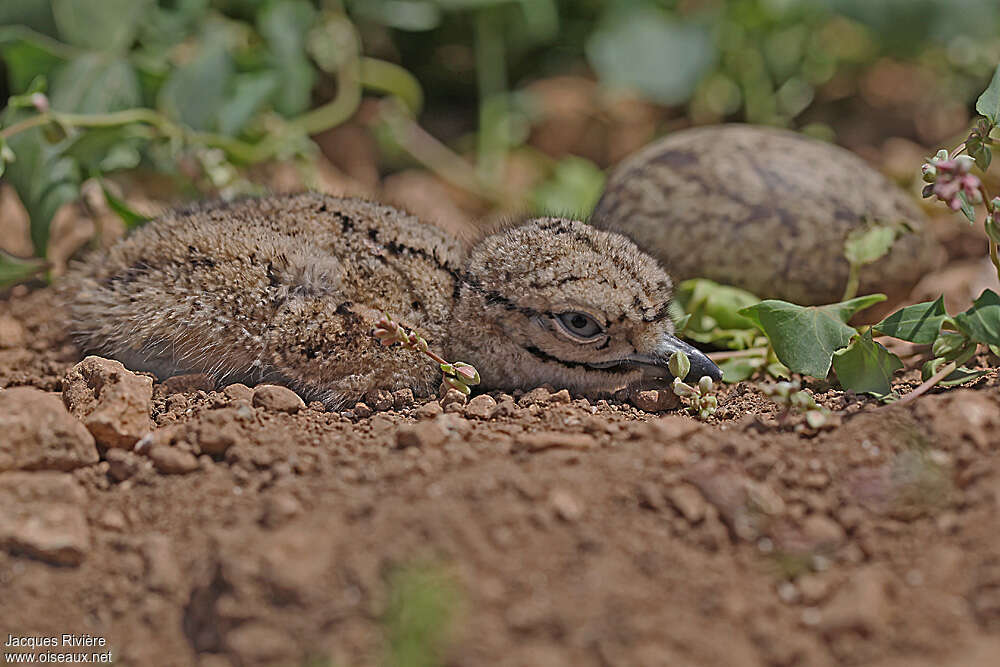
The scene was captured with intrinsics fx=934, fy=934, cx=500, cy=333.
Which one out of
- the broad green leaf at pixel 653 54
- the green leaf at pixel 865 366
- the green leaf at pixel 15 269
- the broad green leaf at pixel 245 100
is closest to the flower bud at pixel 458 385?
the green leaf at pixel 865 366

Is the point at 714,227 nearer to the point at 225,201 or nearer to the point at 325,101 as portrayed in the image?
the point at 225,201

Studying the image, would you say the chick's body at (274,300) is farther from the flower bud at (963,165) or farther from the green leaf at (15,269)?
the flower bud at (963,165)

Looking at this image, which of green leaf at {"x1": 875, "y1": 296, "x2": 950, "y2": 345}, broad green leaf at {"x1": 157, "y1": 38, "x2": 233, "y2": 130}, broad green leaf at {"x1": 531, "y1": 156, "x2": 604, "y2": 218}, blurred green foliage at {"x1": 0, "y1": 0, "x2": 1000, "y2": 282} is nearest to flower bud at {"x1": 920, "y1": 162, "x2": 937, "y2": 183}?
green leaf at {"x1": 875, "y1": 296, "x2": 950, "y2": 345}

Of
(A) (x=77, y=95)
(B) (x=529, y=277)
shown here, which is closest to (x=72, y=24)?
(A) (x=77, y=95)

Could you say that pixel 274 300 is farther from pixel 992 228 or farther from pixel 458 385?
pixel 992 228

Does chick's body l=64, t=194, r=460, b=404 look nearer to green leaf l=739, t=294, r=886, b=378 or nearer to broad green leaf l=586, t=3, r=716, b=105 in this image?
green leaf l=739, t=294, r=886, b=378

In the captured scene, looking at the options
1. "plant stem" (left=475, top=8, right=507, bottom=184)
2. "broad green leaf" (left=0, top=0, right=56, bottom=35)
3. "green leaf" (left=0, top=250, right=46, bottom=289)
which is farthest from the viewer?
"plant stem" (left=475, top=8, right=507, bottom=184)

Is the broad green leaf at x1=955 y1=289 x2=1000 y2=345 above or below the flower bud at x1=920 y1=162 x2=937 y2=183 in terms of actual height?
below

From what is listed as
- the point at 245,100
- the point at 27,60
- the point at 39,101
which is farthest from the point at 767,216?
the point at 27,60
